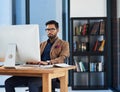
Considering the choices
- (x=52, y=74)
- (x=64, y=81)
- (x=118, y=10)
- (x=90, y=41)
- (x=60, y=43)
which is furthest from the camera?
(x=90, y=41)

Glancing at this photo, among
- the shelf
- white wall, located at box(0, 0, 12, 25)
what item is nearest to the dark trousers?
the shelf

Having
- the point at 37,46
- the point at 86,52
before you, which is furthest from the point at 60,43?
the point at 86,52

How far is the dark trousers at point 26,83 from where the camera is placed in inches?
114

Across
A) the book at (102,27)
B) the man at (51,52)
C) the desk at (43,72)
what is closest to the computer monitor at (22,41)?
the desk at (43,72)

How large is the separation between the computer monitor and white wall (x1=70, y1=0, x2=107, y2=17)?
2.97 m

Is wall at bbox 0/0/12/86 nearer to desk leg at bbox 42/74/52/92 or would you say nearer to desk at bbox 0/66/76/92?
desk at bbox 0/66/76/92

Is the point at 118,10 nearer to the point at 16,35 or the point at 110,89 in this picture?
the point at 110,89

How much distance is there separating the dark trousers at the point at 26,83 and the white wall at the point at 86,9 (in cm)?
264

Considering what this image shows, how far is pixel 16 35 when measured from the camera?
271 cm

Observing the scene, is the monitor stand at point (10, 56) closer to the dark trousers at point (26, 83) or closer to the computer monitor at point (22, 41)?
the computer monitor at point (22, 41)

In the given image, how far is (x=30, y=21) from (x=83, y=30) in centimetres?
122

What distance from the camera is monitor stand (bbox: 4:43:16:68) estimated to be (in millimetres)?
2723

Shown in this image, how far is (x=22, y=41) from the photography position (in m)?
2.70

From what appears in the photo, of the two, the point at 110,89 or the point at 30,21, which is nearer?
the point at 110,89
